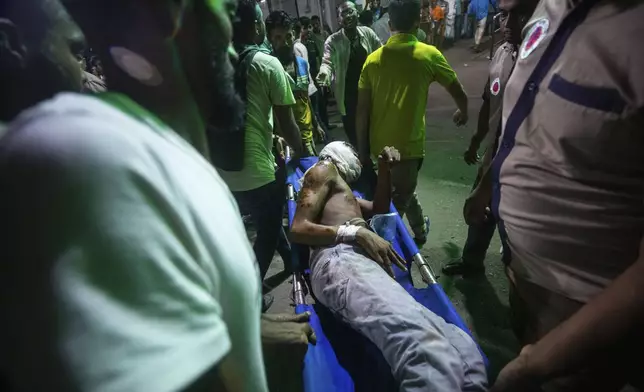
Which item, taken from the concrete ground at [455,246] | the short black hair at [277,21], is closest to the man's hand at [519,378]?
the concrete ground at [455,246]

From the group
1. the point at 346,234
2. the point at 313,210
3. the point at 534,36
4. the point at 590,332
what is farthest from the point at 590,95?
the point at 313,210

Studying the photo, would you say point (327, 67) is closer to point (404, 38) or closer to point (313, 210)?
point (404, 38)

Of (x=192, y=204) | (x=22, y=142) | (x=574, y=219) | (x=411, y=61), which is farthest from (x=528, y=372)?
(x=411, y=61)

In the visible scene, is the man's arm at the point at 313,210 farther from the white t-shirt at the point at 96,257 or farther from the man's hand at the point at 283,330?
the white t-shirt at the point at 96,257

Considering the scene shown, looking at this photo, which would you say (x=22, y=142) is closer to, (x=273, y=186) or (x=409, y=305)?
(x=273, y=186)

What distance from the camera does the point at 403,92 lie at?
2449 millimetres

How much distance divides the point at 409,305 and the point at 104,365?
1.27m

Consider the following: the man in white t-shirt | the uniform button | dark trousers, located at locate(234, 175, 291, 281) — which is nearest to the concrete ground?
dark trousers, located at locate(234, 175, 291, 281)

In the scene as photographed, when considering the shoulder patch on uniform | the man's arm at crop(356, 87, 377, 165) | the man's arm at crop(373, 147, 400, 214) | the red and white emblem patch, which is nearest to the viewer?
the shoulder patch on uniform

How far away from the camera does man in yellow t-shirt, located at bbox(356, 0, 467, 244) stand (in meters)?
2.37

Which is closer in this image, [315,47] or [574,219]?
[574,219]

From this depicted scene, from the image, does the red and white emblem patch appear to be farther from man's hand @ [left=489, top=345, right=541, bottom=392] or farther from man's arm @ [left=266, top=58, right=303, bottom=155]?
man's hand @ [left=489, top=345, right=541, bottom=392]

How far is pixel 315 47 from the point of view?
574 cm

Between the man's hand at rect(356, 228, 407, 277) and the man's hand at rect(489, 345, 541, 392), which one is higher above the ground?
the man's hand at rect(489, 345, 541, 392)
